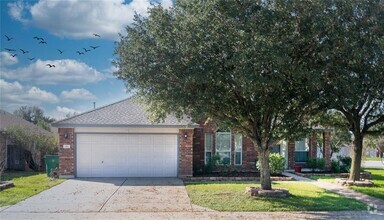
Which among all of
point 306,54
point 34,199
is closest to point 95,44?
point 34,199

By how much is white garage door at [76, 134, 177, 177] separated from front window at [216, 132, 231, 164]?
3629 millimetres

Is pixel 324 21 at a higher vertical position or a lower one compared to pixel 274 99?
higher

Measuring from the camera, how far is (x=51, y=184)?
688 inches

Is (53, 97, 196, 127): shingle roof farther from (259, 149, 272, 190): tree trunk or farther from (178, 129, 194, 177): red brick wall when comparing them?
(259, 149, 272, 190): tree trunk

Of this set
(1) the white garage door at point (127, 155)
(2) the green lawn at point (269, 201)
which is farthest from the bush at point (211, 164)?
(2) the green lawn at point (269, 201)

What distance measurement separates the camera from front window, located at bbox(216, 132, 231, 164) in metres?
23.5

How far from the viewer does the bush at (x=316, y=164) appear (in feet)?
78.2

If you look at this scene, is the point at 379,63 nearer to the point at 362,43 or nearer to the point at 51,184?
the point at 362,43

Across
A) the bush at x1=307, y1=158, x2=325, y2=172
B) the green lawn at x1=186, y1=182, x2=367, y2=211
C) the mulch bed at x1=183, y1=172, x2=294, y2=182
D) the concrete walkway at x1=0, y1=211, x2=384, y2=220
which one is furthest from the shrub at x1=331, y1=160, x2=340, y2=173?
the concrete walkway at x1=0, y1=211, x2=384, y2=220

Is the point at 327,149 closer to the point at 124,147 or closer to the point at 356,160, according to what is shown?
the point at 356,160

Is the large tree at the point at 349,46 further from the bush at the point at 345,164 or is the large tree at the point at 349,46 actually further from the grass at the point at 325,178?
the bush at the point at 345,164

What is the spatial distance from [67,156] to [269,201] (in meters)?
10.9

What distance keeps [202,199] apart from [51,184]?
7378 millimetres

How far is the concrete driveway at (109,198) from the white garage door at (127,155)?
5.90ft
